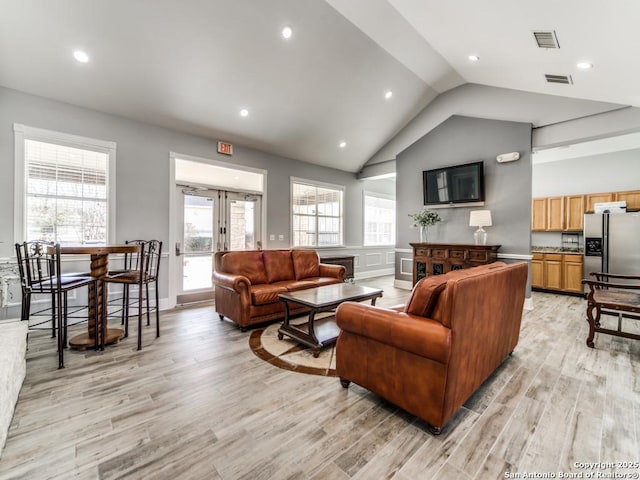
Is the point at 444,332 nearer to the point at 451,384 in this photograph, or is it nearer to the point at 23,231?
the point at 451,384

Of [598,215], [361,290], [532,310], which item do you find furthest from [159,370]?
[598,215]

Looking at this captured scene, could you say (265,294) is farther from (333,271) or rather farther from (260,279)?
(333,271)

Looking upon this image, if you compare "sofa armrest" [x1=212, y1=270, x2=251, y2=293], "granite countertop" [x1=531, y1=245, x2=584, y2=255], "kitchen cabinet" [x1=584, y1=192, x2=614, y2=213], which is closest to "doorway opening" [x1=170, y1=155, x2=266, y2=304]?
"sofa armrest" [x1=212, y1=270, x2=251, y2=293]

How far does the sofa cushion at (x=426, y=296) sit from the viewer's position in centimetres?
173

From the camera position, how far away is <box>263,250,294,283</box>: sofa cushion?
4.40 m

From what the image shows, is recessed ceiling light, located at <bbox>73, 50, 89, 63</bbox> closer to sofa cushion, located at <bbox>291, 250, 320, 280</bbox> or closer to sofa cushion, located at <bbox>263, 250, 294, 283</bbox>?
sofa cushion, located at <bbox>263, 250, 294, 283</bbox>

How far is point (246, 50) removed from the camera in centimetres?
350

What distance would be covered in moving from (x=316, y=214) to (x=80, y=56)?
468 centimetres

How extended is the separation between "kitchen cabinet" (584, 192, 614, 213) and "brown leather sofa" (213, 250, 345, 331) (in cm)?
525

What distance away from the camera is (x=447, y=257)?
511cm

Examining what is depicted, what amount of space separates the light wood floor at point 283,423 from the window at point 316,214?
12.9ft

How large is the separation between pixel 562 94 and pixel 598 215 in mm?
2565

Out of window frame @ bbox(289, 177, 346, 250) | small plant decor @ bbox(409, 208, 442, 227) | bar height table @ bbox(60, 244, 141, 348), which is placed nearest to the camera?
bar height table @ bbox(60, 244, 141, 348)

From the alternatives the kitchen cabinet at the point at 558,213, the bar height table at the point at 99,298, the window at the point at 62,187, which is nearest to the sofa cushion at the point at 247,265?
the bar height table at the point at 99,298
